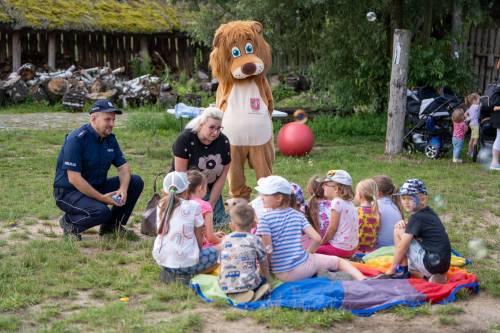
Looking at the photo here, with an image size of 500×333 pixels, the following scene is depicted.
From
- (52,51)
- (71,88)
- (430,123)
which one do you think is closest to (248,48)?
(430,123)

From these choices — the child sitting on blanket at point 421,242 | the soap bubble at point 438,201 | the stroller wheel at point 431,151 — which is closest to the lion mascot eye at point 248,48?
the soap bubble at point 438,201

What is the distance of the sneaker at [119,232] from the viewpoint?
6.89 meters

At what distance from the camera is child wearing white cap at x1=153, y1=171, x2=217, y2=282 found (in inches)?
216

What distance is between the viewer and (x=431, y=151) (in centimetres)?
1216

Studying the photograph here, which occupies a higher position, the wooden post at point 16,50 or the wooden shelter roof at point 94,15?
the wooden shelter roof at point 94,15

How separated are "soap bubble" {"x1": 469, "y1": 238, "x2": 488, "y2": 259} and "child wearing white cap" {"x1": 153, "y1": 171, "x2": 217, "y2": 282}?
2464 millimetres

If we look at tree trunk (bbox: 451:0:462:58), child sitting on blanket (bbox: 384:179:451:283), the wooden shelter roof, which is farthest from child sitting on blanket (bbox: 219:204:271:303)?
the wooden shelter roof

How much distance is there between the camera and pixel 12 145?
12.2 metres

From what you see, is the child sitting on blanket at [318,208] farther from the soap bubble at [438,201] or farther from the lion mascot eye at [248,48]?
the soap bubble at [438,201]

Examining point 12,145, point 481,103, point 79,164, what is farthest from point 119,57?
point 79,164

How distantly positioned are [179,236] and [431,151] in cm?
755

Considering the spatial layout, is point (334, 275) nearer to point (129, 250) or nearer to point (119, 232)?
point (129, 250)

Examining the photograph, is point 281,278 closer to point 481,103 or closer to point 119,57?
point 481,103

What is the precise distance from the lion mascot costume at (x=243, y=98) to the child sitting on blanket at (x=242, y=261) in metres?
2.50
